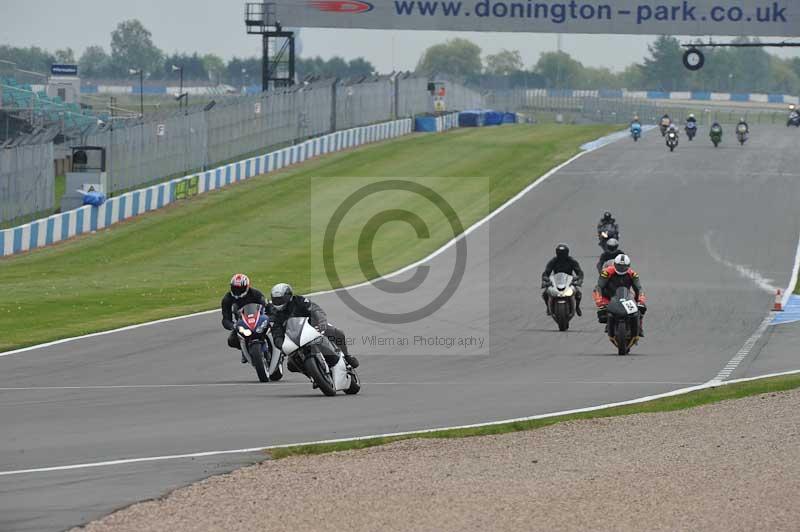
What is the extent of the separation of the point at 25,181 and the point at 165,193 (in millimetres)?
9030

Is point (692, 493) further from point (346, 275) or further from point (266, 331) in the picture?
point (346, 275)

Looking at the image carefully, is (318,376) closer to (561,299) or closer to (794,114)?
(561,299)

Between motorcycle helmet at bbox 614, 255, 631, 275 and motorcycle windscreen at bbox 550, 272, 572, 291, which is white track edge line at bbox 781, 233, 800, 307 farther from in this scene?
motorcycle helmet at bbox 614, 255, 631, 275

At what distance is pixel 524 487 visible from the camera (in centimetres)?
1093

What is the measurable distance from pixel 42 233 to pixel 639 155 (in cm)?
3021

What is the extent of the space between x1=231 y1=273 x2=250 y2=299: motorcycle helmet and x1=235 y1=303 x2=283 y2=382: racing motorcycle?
0.72ft

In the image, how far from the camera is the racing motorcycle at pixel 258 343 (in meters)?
17.5

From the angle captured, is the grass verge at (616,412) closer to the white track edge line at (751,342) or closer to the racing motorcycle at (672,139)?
the white track edge line at (751,342)

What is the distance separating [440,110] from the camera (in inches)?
3324

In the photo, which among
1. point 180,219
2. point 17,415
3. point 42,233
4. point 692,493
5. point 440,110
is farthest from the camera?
point 440,110

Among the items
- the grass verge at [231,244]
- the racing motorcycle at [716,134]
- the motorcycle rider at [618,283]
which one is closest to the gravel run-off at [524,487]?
the motorcycle rider at [618,283]

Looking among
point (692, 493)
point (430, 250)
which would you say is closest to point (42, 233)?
point (430, 250)

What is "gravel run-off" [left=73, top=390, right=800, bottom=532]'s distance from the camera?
32.1 feet

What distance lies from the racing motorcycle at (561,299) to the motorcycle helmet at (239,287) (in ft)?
23.4
